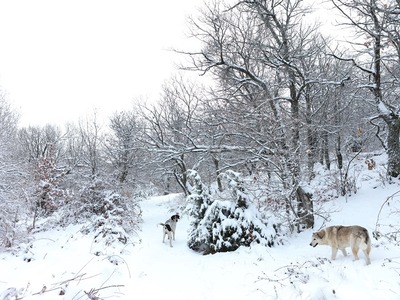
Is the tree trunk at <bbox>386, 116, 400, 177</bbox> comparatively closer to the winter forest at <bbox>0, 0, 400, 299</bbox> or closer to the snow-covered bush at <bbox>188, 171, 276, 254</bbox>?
the winter forest at <bbox>0, 0, 400, 299</bbox>

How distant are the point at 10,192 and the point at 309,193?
33.3 ft

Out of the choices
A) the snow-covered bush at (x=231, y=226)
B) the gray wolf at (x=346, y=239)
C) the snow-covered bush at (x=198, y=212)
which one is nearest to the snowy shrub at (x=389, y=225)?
the gray wolf at (x=346, y=239)

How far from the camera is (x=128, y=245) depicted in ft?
31.6

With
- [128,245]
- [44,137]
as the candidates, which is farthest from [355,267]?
[44,137]

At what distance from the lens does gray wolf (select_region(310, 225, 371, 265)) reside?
585 cm


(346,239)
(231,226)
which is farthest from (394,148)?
(231,226)

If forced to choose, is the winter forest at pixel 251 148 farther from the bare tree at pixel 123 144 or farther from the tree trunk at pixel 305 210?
the bare tree at pixel 123 144

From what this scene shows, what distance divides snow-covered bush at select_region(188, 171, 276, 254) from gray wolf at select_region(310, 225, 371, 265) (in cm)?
186

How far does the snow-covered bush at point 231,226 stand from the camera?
8664 mm

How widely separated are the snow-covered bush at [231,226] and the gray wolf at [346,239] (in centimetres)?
186

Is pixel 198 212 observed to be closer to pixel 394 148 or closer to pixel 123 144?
pixel 394 148

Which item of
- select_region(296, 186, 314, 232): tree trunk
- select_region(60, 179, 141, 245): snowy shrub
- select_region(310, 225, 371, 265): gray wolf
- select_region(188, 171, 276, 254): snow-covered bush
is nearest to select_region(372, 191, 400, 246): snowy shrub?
select_region(310, 225, 371, 265): gray wolf

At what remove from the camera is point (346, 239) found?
6.33 metres

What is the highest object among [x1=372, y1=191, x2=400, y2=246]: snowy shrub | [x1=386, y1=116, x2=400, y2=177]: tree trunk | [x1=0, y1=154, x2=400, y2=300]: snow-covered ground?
[x1=386, y1=116, x2=400, y2=177]: tree trunk
